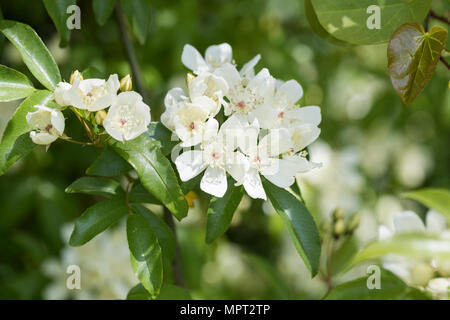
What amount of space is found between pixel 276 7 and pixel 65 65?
0.97 m

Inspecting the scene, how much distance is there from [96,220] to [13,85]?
33cm

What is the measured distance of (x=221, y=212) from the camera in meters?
1.17

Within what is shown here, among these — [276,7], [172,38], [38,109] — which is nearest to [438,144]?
[276,7]

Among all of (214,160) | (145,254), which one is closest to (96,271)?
(145,254)

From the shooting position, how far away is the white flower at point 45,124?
3.43ft

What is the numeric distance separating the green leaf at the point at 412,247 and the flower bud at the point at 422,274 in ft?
1.54

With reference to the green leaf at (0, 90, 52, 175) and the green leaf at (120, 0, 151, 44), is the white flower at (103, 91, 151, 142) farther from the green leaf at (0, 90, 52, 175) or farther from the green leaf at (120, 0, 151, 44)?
the green leaf at (120, 0, 151, 44)

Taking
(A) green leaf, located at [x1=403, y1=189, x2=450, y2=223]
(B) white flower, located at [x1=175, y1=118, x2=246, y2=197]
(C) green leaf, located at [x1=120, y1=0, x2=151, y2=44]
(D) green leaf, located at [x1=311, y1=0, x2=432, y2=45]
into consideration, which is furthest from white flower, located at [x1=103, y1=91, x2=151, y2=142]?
(A) green leaf, located at [x1=403, y1=189, x2=450, y2=223]

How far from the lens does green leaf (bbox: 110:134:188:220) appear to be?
1072mm

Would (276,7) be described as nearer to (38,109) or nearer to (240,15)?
(240,15)

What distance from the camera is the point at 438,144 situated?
3129 mm

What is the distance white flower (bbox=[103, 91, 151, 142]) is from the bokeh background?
2.28 ft

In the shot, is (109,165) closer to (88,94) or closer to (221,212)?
(88,94)

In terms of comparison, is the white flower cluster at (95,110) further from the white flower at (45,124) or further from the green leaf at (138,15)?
the green leaf at (138,15)
